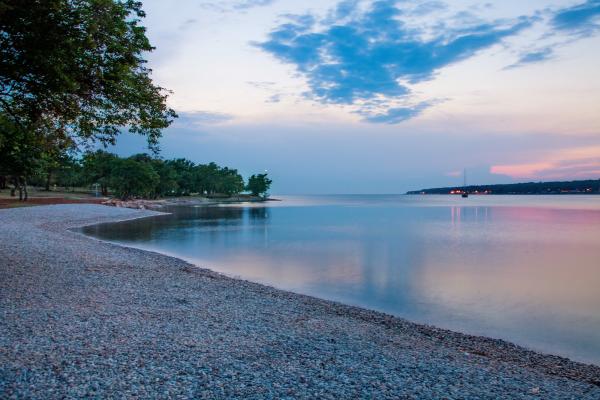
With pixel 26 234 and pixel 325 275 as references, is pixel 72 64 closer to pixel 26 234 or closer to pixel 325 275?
pixel 325 275

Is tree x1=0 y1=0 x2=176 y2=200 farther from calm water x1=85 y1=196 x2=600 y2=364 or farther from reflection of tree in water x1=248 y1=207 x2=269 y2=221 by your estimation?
reflection of tree in water x1=248 y1=207 x2=269 y2=221

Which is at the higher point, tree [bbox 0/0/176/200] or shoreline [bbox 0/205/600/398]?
tree [bbox 0/0/176/200]

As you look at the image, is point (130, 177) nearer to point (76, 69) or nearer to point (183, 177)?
point (183, 177)

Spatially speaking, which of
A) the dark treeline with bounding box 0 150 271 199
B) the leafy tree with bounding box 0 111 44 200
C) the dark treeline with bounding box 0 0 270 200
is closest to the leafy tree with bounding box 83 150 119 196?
the dark treeline with bounding box 0 150 271 199

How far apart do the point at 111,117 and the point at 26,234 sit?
1662 centimetres

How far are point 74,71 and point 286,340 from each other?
7.69m

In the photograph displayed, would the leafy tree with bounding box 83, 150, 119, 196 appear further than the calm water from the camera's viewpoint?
Yes

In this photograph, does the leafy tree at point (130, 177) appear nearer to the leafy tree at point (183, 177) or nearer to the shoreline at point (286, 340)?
the leafy tree at point (183, 177)

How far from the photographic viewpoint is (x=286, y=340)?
8203 mm

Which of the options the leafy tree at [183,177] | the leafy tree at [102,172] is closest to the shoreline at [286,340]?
the leafy tree at [102,172]

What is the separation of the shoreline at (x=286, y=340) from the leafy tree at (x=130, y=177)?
83.6 meters

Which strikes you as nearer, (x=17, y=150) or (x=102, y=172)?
(x=17, y=150)

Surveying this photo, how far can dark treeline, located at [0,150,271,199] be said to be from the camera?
94.0m

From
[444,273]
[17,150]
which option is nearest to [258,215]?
[444,273]
